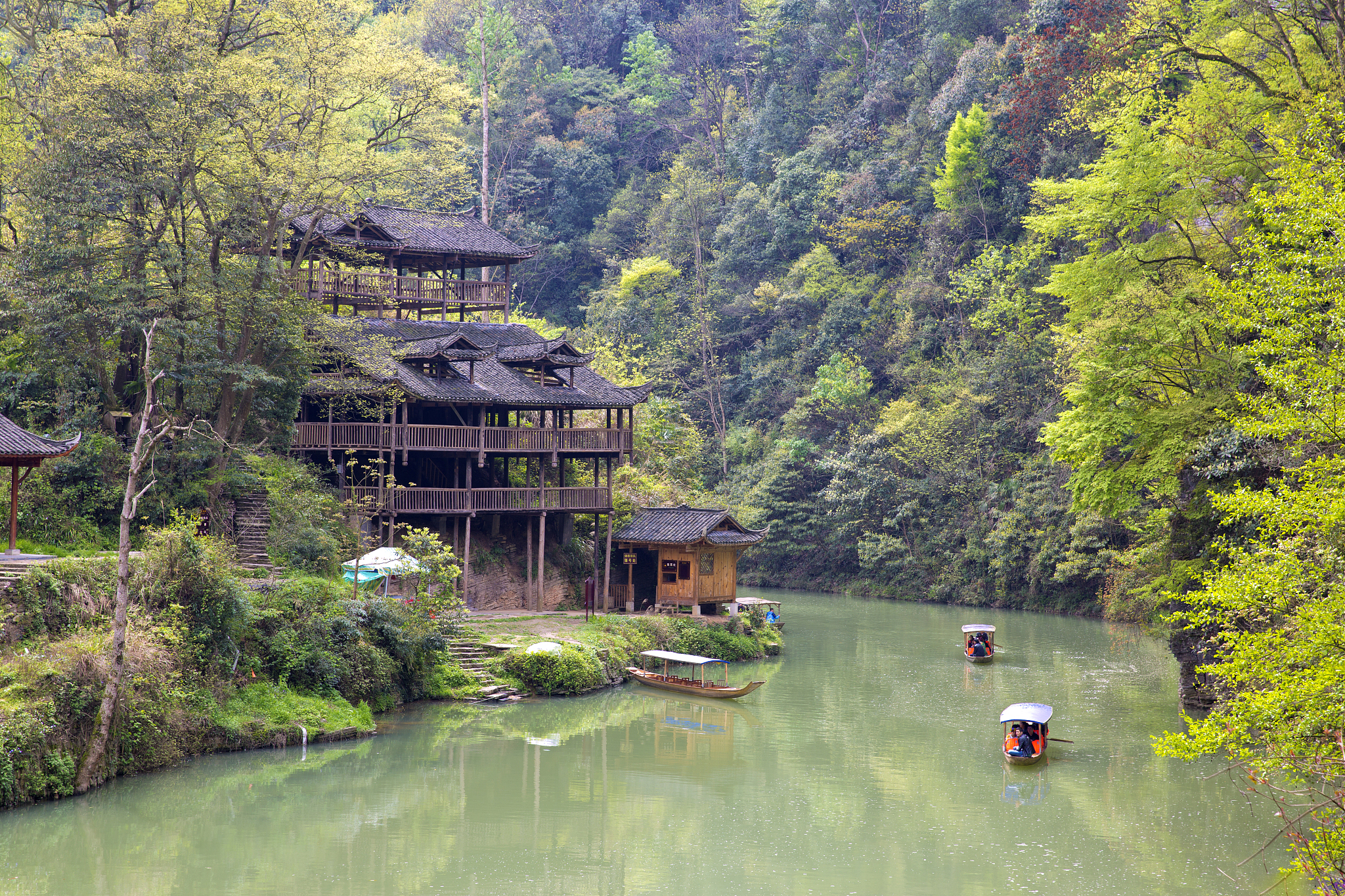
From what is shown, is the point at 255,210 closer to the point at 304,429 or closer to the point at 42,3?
the point at 304,429

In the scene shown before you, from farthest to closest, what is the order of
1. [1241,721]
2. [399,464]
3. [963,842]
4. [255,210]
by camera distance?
[399,464] → [255,210] → [963,842] → [1241,721]

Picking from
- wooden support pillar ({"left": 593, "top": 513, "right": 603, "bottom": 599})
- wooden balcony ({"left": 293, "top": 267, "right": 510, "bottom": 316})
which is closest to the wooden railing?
wooden balcony ({"left": 293, "top": 267, "right": 510, "bottom": 316})

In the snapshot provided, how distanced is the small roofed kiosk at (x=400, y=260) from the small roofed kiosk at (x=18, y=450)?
42.7 feet

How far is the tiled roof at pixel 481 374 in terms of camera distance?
2917 cm

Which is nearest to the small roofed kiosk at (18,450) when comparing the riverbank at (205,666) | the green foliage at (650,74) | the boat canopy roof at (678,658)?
the riverbank at (205,666)

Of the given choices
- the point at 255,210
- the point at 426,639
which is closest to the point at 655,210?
the point at 255,210

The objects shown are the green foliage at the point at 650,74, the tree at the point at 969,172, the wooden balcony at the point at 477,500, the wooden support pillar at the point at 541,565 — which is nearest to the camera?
the wooden balcony at the point at 477,500

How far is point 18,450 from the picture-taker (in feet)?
61.9

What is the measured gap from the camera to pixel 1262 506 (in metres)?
11.7

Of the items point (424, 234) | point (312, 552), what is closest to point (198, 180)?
point (312, 552)

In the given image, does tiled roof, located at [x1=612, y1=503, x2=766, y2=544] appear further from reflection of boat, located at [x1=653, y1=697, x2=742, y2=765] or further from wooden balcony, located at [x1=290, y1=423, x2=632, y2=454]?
reflection of boat, located at [x1=653, y1=697, x2=742, y2=765]

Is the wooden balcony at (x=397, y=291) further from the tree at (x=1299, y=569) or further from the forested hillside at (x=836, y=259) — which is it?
the tree at (x=1299, y=569)

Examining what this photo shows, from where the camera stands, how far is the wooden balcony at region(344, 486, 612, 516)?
28.4 metres

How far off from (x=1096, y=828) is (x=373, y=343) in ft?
64.3
